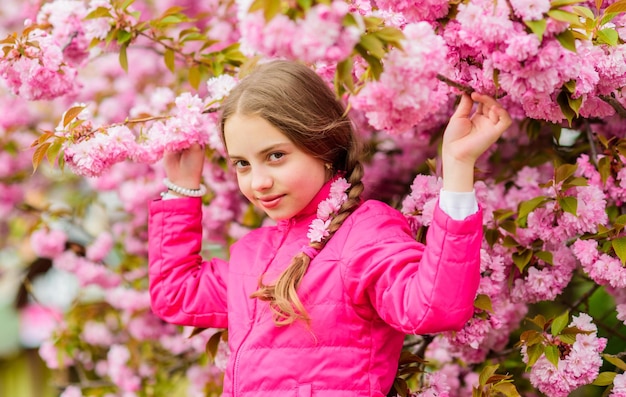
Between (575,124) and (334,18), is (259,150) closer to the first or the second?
(334,18)

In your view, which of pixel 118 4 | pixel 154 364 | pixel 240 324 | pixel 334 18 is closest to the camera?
pixel 334 18

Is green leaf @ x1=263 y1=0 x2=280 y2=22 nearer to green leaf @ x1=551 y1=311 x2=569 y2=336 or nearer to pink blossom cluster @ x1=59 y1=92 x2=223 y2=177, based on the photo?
pink blossom cluster @ x1=59 y1=92 x2=223 y2=177

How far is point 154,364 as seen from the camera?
3869mm

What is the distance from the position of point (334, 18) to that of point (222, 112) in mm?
779

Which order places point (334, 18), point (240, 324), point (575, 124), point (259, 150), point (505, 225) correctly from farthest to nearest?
point (575, 124) < point (505, 225) < point (240, 324) < point (259, 150) < point (334, 18)

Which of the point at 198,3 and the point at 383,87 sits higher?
the point at 383,87

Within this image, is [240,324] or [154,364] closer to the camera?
[240,324]

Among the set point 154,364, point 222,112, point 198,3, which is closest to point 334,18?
point 222,112

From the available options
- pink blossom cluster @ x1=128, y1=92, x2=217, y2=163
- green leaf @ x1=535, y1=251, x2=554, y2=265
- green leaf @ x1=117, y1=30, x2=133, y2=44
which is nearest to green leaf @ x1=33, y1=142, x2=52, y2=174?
pink blossom cluster @ x1=128, y1=92, x2=217, y2=163

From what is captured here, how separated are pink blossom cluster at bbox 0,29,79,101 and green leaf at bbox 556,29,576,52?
161 cm

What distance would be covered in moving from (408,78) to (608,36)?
0.70 metres

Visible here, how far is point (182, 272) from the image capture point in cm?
233

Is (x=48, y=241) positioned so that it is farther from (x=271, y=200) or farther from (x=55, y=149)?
(x=271, y=200)

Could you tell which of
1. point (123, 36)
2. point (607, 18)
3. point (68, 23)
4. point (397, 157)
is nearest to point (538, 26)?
point (607, 18)
